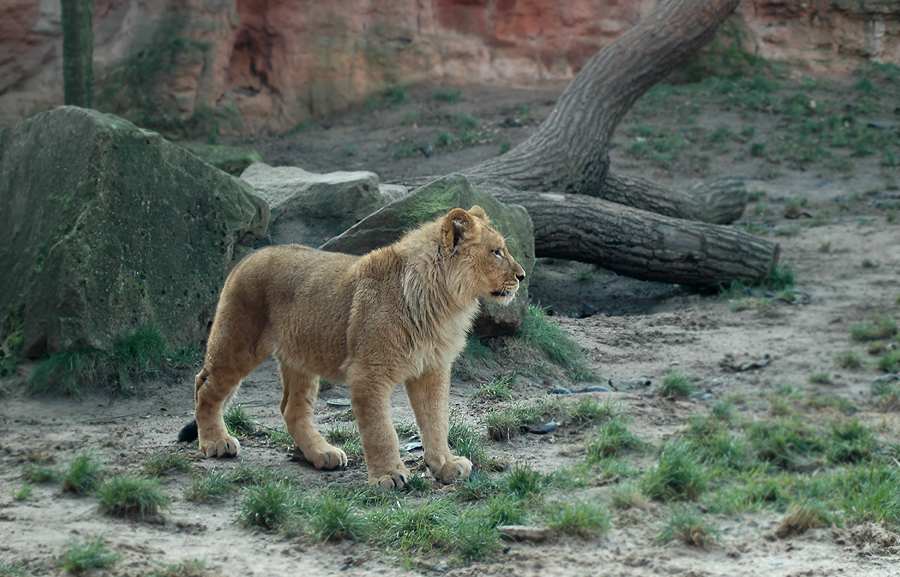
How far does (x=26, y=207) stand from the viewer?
6910 millimetres

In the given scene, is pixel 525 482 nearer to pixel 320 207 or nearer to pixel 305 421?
pixel 305 421

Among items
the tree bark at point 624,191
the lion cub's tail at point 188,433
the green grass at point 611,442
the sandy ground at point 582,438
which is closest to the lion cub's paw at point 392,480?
the sandy ground at point 582,438

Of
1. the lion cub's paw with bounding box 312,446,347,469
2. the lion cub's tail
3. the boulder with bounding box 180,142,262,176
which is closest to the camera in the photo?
the lion cub's paw with bounding box 312,446,347,469

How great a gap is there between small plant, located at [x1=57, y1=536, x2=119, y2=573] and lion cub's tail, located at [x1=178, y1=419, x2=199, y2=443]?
5.64ft

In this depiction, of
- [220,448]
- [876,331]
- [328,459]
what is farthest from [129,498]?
[876,331]

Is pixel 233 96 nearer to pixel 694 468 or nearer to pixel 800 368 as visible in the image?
pixel 800 368

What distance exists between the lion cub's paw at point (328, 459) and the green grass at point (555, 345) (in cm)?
288

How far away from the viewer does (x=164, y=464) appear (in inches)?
191

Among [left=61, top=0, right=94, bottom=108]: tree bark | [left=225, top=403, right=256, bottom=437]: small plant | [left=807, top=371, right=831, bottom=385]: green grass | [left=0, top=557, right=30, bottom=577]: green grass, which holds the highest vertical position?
[left=61, top=0, right=94, bottom=108]: tree bark

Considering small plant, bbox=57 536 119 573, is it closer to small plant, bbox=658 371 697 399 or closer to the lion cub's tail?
the lion cub's tail

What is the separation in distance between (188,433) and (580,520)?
2.65 metres

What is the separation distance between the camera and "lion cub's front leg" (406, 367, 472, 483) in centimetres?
488

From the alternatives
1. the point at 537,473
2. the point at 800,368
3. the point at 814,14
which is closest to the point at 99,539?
the point at 537,473

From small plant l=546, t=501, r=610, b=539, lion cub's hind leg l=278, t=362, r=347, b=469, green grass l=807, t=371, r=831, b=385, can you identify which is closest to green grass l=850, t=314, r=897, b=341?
green grass l=807, t=371, r=831, b=385
